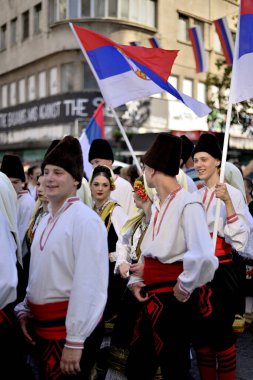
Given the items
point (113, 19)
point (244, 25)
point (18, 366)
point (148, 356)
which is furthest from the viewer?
point (113, 19)

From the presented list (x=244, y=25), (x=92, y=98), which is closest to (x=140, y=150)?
(x=92, y=98)

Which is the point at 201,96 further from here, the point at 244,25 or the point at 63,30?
the point at 244,25

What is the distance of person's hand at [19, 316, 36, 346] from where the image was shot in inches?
122

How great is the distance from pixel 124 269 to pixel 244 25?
235 centimetres

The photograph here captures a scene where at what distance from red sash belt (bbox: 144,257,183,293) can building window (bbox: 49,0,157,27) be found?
22.1 metres

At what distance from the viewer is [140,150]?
1945 cm

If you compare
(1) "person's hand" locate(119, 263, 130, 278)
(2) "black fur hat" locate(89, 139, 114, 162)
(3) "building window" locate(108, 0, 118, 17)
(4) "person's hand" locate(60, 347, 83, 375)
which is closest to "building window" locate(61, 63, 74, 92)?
(3) "building window" locate(108, 0, 118, 17)

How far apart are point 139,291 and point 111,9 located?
2230 cm

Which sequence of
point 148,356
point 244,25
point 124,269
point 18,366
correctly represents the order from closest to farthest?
point 18,366 → point 148,356 → point 124,269 → point 244,25

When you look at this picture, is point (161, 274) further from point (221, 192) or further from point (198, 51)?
point (198, 51)

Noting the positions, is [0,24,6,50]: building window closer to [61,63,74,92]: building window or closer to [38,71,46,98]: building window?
[38,71,46,98]: building window

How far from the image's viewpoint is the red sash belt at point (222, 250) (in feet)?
14.8

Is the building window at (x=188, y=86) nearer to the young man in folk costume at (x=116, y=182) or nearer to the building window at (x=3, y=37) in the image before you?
the building window at (x=3, y=37)

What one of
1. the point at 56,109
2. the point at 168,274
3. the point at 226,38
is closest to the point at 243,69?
the point at 168,274
